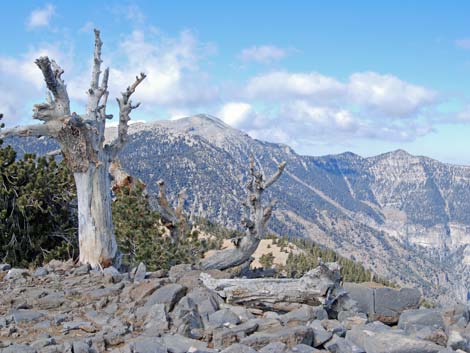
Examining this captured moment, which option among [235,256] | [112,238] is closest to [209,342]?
[112,238]

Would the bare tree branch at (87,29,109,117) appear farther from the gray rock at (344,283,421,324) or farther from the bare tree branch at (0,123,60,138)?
the gray rock at (344,283,421,324)

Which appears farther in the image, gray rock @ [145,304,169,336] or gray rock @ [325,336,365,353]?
gray rock @ [145,304,169,336]

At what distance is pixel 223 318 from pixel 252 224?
928cm

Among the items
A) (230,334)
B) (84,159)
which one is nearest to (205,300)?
(230,334)

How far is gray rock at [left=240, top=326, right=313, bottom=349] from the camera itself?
8086 mm

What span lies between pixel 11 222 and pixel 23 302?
12.2 meters

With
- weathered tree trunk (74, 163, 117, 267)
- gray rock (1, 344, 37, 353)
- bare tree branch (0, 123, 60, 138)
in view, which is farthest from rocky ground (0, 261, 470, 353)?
bare tree branch (0, 123, 60, 138)

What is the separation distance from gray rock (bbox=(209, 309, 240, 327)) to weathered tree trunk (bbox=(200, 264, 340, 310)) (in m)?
1.05

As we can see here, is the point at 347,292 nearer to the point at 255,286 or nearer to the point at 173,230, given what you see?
the point at 255,286

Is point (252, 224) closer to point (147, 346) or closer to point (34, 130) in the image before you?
point (34, 130)

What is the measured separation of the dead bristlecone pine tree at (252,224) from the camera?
1859cm

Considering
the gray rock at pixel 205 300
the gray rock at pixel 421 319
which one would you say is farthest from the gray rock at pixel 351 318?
the gray rock at pixel 205 300

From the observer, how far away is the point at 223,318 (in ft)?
31.1

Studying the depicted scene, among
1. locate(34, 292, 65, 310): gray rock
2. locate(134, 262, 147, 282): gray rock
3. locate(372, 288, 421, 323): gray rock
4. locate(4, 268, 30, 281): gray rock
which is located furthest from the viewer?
locate(4, 268, 30, 281): gray rock
